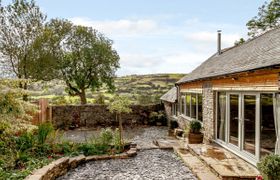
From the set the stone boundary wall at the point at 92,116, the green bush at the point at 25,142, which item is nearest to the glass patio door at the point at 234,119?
the green bush at the point at 25,142

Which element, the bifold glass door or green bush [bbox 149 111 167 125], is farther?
green bush [bbox 149 111 167 125]

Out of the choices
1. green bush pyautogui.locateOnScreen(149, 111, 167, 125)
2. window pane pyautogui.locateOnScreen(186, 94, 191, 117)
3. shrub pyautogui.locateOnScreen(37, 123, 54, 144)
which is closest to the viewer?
shrub pyautogui.locateOnScreen(37, 123, 54, 144)

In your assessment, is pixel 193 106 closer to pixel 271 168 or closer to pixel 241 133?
pixel 241 133

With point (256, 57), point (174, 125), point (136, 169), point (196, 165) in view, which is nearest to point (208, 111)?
point (196, 165)

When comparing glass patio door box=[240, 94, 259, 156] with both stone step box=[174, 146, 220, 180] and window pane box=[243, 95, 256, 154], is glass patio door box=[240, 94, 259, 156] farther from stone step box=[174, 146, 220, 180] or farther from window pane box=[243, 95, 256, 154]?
stone step box=[174, 146, 220, 180]

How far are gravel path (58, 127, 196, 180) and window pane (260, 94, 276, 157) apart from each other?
199 centimetres

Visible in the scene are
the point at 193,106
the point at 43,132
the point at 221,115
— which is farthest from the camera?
the point at 193,106

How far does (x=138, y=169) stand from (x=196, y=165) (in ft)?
5.60

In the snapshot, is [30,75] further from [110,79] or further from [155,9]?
[155,9]

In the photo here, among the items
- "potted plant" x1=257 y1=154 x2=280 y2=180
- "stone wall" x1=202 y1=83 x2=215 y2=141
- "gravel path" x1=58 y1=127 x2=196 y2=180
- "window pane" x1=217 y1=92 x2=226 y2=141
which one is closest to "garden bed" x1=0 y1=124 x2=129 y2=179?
"gravel path" x1=58 y1=127 x2=196 y2=180

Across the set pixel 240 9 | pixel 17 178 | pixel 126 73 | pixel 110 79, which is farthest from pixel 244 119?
pixel 126 73

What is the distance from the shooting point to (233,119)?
820cm

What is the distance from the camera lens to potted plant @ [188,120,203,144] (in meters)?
10.3

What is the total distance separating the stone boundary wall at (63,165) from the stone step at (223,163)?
2.46 m
